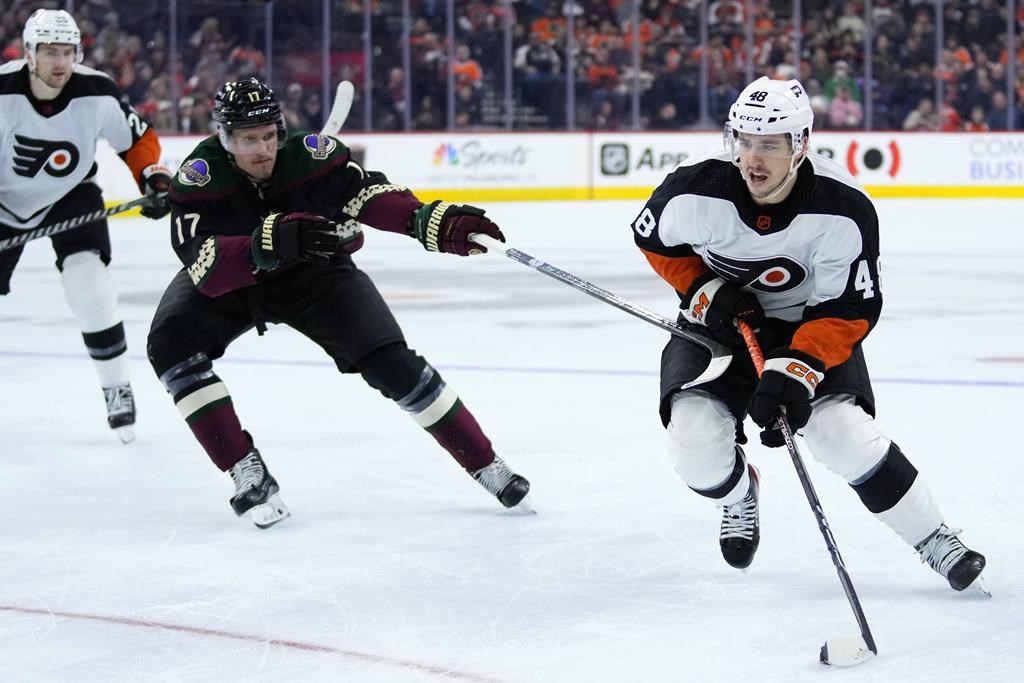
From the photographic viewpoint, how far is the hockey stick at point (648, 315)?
259cm

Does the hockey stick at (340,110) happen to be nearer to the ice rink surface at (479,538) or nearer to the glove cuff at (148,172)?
the glove cuff at (148,172)

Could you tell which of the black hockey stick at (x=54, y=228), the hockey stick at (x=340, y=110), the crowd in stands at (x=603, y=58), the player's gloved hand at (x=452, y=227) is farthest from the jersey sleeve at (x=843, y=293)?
the crowd in stands at (x=603, y=58)

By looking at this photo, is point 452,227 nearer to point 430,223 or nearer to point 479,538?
point 430,223

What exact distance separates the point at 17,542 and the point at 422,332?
3.02 m

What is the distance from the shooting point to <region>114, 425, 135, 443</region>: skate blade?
4027 millimetres

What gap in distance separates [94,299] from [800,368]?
237 centimetres

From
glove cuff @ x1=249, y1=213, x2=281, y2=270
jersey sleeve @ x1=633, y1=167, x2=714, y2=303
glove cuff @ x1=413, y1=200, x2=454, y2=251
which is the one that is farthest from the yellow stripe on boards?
jersey sleeve @ x1=633, y1=167, x2=714, y2=303

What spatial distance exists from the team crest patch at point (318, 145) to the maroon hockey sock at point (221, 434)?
54 centimetres

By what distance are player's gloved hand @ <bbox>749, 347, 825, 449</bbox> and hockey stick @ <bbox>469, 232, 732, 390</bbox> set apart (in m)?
0.13

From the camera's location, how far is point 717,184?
258 centimetres

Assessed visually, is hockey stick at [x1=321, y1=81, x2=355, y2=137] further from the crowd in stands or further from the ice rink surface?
the crowd in stands

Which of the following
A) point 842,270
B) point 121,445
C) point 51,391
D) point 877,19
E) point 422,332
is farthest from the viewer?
point 877,19

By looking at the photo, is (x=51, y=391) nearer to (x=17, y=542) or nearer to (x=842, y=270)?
(x=17, y=542)

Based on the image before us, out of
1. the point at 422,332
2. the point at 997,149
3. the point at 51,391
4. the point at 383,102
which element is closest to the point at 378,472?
the point at 51,391
